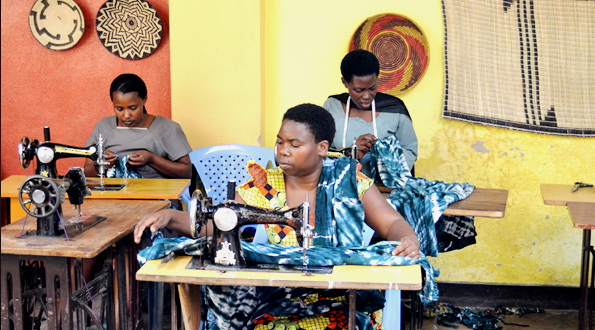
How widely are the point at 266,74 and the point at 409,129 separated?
135 cm

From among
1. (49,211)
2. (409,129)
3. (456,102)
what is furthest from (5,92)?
(456,102)

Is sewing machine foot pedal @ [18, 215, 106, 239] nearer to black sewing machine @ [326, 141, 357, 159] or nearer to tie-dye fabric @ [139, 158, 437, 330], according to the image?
tie-dye fabric @ [139, 158, 437, 330]

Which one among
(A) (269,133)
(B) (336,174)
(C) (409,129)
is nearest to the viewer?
(B) (336,174)

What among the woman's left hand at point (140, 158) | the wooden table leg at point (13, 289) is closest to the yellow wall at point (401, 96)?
the woman's left hand at point (140, 158)

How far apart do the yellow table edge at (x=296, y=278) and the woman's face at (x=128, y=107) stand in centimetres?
216

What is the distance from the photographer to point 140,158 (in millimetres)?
3805

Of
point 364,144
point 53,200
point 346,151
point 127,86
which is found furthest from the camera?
point 127,86

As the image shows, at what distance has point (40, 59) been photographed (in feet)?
16.2

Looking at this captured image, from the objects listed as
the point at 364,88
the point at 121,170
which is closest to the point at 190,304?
the point at 121,170

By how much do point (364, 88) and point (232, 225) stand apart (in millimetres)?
1879

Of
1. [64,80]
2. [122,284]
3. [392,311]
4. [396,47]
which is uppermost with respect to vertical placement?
[396,47]

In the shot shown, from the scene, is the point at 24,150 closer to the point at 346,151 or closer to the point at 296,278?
the point at 296,278

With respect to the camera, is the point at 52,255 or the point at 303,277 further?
the point at 52,255

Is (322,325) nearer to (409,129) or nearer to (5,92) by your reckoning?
(409,129)
